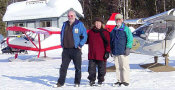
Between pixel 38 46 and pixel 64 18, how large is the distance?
14.5 metres

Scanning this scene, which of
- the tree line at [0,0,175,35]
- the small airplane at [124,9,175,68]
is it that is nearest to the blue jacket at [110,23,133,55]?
the small airplane at [124,9,175,68]

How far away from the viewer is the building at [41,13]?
94.7 ft

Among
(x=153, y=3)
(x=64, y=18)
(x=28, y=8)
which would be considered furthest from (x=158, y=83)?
(x=153, y=3)

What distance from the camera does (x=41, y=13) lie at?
2925cm

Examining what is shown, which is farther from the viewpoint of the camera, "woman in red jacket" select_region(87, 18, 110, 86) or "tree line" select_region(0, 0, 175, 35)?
"tree line" select_region(0, 0, 175, 35)

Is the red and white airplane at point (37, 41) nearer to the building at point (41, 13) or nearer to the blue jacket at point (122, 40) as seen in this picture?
the blue jacket at point (122, 40)

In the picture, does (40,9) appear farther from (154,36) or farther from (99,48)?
(99,48)

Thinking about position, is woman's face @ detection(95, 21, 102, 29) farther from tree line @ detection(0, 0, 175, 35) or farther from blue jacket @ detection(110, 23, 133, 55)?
tree line @ detection(0, 0, 175, 35)

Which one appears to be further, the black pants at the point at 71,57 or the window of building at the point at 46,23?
the window of building at the point at 46,23

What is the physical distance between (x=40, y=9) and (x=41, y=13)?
1162mm

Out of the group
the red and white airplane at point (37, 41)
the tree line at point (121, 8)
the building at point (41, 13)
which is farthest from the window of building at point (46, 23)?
the red and white airplane at point (37, 41)

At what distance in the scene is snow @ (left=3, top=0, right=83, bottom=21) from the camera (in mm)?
29000

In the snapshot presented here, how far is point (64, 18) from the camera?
29453mm

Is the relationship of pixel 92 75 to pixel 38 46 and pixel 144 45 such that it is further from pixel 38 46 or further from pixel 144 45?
pixel 38 46
